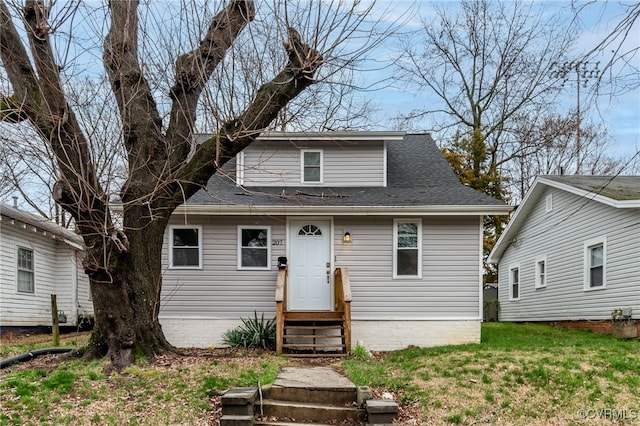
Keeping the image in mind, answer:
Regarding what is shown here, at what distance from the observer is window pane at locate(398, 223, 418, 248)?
10061 millimetres

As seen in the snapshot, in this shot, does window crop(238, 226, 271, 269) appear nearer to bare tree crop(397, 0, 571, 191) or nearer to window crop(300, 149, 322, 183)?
window crop(300, 149, 322, 183)

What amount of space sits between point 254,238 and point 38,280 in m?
7.04

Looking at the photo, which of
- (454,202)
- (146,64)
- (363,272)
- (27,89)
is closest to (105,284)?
(27,89)

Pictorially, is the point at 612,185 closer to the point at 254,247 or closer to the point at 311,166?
the point at 311,166

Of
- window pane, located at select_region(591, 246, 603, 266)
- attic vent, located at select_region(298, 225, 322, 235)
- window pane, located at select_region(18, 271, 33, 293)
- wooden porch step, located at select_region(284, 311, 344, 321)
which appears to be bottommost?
wooden porch step, located at select_region(284, 311, 344, 321)

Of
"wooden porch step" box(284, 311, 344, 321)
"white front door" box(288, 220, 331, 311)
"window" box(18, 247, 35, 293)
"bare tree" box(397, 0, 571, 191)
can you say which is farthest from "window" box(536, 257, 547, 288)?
"window" box(18, 247, 35, 293)

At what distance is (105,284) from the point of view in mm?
6887

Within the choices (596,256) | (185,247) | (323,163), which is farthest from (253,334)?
(596,256)

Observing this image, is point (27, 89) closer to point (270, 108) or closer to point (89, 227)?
point (89, 227)

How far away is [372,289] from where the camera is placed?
1000 cm

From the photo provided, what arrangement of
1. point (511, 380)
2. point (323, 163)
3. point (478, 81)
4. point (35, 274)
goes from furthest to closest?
point (478, 81)
point (35, 274)
point (323, 163)
point (511, 380)

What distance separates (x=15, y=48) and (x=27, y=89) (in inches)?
21.9

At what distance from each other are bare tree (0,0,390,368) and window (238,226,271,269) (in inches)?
107

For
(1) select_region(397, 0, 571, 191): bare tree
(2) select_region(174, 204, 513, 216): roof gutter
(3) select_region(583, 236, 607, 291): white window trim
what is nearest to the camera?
(2) select_region(174, 204, 513, 216): roof gutter
